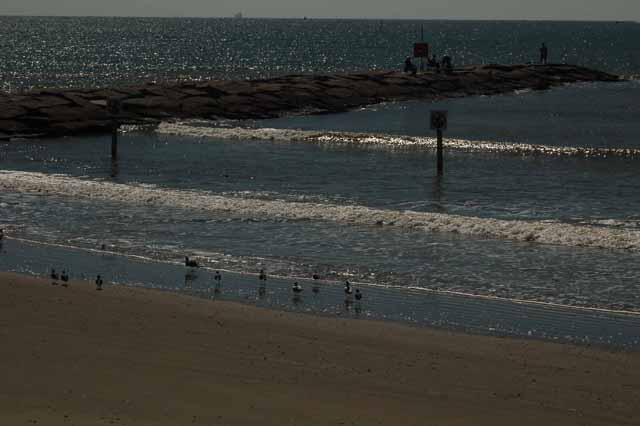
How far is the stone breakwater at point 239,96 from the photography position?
4625cm

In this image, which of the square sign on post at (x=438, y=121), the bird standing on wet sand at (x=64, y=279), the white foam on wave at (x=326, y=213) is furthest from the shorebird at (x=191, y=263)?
the square sign on post at (x=438, y=121)

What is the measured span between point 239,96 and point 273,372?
145 ft

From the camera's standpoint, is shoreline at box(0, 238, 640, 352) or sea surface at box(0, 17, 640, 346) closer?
shoreline at box(0, 238, 640, 352)

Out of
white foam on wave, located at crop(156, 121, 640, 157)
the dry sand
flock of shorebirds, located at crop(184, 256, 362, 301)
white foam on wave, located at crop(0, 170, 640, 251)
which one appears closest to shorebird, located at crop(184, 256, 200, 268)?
flock of shorebirds, located at crop(184, 256, 362, 301)

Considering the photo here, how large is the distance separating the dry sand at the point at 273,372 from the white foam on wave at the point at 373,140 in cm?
2578

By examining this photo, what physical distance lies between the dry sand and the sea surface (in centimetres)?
165

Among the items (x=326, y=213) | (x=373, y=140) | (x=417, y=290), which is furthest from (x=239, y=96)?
(x=417, y=290)

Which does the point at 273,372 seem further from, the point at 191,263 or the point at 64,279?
the point at 191,263

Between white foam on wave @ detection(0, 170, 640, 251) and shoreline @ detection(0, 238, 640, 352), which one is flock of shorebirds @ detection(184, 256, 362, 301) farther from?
white foam on wave @ detection(0, 170, 640, 251)

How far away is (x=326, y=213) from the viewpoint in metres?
25.4

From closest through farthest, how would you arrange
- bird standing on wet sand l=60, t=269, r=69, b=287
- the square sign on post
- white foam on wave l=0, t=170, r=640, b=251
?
bird standing on wet sand l=60, t=269, r=69, b=287 → white foam on wave l=0, t=170, r=640, b=251 → the square sign on post

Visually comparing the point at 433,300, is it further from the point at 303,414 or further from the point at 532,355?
the point at 303,414

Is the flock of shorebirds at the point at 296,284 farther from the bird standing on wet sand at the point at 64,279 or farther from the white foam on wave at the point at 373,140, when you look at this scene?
the white foam on wave at the point at 373,140

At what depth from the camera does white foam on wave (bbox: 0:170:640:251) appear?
22500mm
